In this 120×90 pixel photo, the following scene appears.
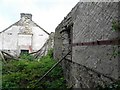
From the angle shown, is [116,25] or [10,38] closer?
[116,25]

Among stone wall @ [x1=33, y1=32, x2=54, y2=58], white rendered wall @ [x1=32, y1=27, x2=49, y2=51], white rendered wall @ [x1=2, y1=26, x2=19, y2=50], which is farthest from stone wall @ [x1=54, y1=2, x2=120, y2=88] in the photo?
white rendered wall @ [x1=32, y1=27, x2=49, y2=51]

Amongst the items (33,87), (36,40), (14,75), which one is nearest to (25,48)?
(36,40)

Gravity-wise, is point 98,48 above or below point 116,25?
below

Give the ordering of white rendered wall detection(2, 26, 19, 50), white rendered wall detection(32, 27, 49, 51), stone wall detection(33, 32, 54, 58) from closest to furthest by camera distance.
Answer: stone wall detection(33, 32, 54, 58)
white rendered wall detection(2, 26, 19, 50)
white rendered wall detection(32, 27, 49, 51)

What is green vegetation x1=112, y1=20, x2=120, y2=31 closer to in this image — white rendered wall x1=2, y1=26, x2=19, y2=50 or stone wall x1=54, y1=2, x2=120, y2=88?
stone wall x1=54, y1=2, x2=120, y2=88

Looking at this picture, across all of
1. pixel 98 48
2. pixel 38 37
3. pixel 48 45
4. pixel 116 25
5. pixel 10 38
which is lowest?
pixel 98 48

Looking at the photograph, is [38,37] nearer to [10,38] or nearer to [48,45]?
[10,38]

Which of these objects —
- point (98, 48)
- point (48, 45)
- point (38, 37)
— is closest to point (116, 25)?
point (98, 48)

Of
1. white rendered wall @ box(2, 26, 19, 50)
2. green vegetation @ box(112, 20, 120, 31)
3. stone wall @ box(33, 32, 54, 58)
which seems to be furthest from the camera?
white rendered wall @ box(2, 26, 19, 50)

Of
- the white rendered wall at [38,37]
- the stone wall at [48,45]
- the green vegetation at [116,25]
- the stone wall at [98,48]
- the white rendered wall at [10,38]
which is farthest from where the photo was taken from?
the white rendered wall at [38,37]

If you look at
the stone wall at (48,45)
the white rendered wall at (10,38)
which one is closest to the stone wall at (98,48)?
the stone wall at (48,45)

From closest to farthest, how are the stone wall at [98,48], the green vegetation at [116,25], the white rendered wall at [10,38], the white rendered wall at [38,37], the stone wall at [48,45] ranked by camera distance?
the green vegetation at [116,25] → the stone wall at [98,48] → the stone wall at [48,45] → the white rendered wall at [10,38] → the white rendered wall at [38,37]

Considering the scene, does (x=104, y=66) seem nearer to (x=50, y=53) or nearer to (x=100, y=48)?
(x=100, y=48)

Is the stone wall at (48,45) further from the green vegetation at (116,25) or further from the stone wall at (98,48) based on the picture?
the green vegetation at (116,25)
